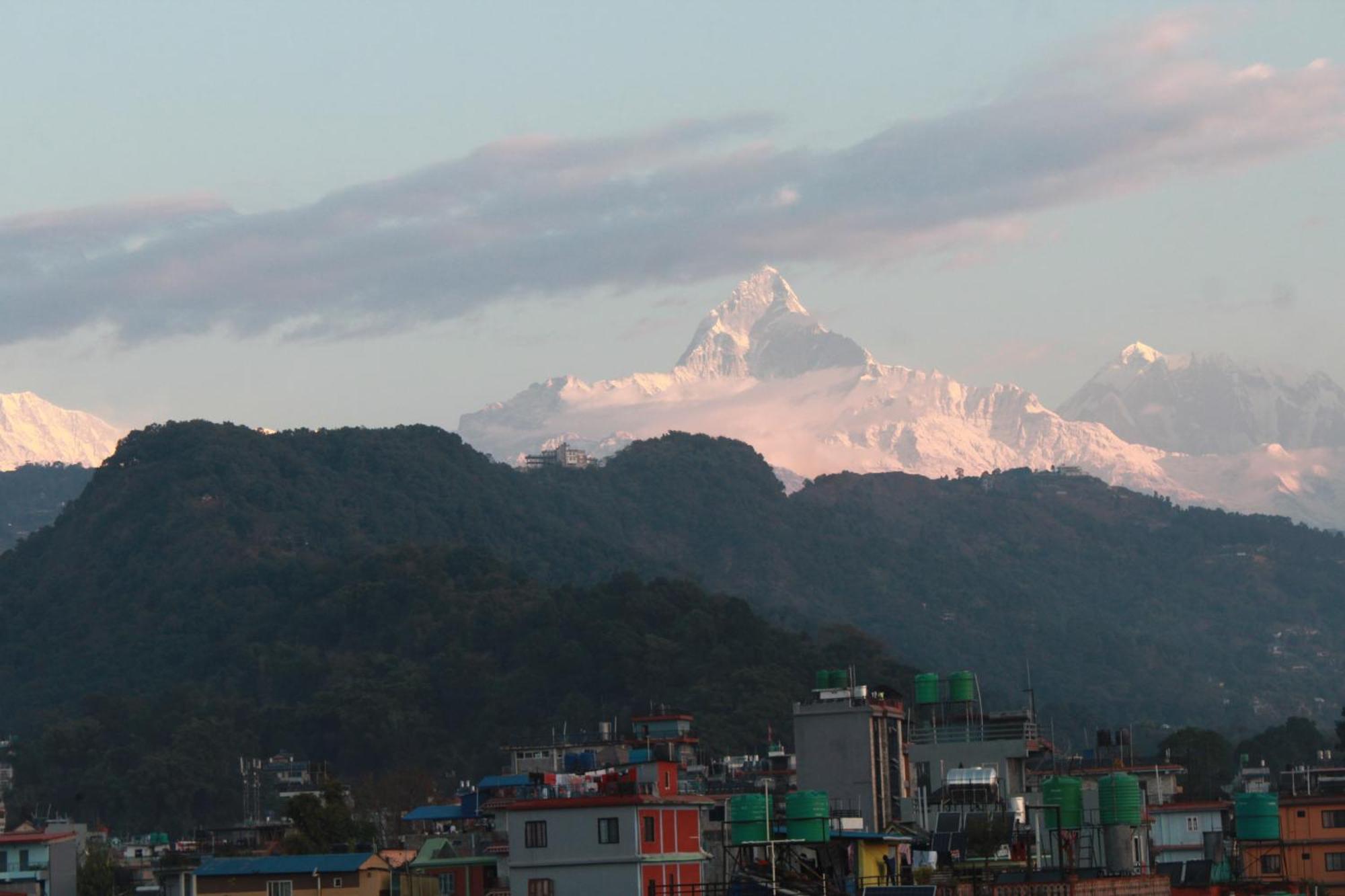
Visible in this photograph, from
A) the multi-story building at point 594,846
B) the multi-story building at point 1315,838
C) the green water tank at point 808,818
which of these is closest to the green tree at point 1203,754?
the multi-story building at point 1315,838

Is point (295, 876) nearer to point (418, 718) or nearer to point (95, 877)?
point (95, 877)

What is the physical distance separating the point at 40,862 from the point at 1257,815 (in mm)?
43751

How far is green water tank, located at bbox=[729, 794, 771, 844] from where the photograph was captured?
52.6 m

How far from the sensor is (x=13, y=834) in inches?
3292

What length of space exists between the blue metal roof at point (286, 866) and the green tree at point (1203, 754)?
72.5m

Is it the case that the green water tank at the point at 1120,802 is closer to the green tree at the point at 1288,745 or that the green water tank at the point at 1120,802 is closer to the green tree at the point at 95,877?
the green tree at the point at 95,877

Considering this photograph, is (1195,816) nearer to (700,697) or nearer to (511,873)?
(511,873)

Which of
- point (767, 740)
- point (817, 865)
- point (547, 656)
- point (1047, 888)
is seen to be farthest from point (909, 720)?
point (547, 656)

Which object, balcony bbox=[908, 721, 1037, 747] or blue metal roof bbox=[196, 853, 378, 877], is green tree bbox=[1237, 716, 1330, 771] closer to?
balcony bbox=[908, 721, 1037, 747]

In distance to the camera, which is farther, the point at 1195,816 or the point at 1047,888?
the point at 1195,816

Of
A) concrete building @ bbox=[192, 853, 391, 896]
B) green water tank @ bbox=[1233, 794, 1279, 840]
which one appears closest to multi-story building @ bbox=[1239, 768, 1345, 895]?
green water tank @ bbox=[1233, 794, 1279, 840]

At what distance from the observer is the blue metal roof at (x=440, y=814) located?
8862 cm

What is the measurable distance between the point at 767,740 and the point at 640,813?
100 meters

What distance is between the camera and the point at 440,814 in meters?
92.2
